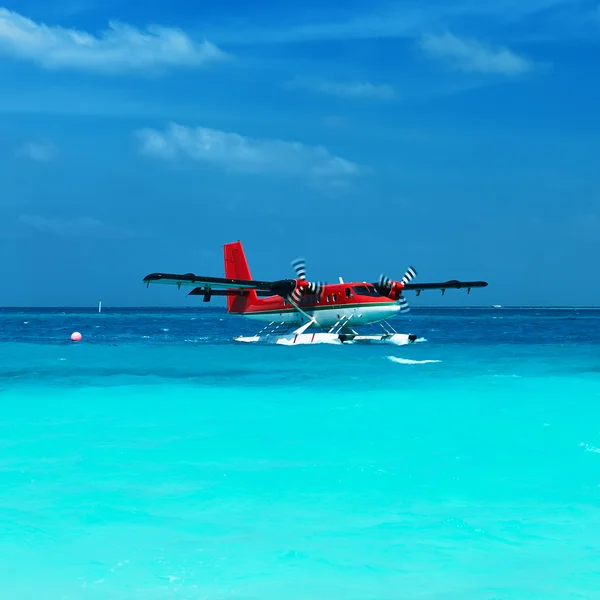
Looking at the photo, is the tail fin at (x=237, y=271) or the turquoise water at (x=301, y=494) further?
the tail fin at (x=237, y=271)

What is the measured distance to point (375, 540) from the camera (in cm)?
566

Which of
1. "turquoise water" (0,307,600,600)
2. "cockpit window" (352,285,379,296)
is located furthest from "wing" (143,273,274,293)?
"turquoise water" (0,307,600,600)

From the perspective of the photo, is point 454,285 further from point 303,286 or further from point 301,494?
point 301,494

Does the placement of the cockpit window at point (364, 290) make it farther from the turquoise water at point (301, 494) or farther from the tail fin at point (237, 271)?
the turquoise water at point (301, 494)

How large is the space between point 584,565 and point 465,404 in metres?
8.15

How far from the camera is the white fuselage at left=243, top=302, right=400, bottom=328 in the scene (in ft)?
99.3

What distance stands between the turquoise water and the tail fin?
2172 cm

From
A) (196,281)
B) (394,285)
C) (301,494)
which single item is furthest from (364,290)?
(301,494)

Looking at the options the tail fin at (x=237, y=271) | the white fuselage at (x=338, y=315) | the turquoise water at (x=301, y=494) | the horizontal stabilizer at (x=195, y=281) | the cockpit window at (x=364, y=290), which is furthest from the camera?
the tail fin at (x=237, y=271)

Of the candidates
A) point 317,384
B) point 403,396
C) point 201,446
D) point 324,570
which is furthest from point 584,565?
point 317,384

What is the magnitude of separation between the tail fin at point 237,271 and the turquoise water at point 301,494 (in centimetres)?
2172

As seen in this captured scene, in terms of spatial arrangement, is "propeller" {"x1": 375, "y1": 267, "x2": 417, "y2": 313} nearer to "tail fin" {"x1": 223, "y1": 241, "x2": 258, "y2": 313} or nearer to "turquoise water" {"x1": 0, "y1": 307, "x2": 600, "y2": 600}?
"tail fin" {"x1": 223, "y1": 241, "x2": 258, "y2": 313}

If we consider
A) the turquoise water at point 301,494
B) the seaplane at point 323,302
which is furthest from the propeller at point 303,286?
the turquoise water at point 301,494

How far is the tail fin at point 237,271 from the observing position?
37.0 metres
